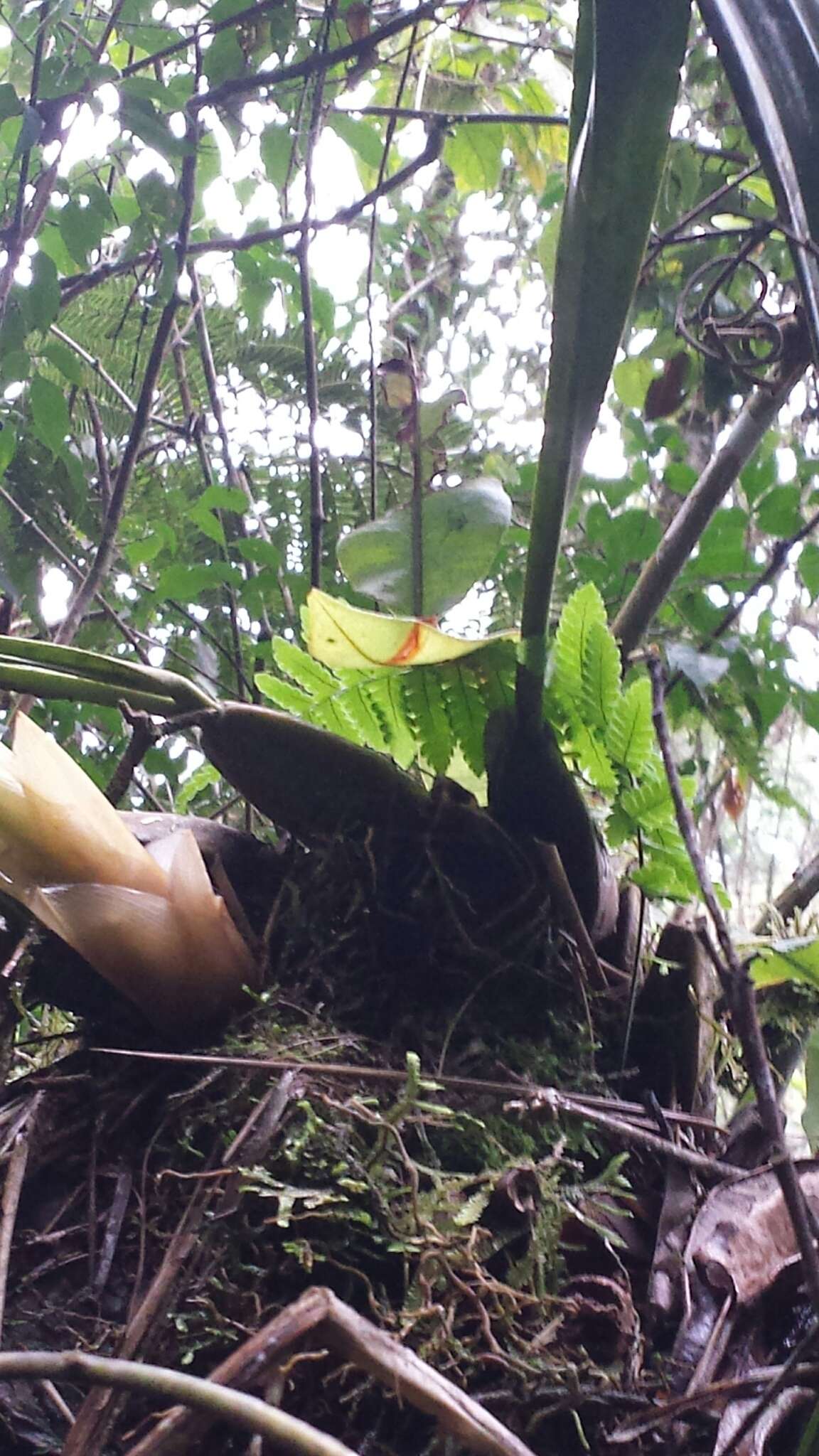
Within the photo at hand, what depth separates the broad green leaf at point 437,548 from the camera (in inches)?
28.5

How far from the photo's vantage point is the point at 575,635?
642 millimetres

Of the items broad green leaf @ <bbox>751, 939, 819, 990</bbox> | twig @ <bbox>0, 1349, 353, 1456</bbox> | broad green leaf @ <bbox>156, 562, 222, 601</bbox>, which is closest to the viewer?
twig @ <bbox>0, 1349, 353, 1456</bbox>

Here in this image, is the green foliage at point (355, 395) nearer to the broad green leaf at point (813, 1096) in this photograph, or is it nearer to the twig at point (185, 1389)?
the broad green leaf at point (813, 1096)

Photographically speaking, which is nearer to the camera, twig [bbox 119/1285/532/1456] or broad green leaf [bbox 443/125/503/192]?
twig [bbox 119/1285/532/1456]

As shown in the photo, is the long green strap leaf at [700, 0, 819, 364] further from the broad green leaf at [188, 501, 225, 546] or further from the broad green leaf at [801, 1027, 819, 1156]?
the broad green leaf at [188, 501, 225, 546]

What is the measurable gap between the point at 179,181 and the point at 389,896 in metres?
0.86

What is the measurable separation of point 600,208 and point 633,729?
1.03 feet

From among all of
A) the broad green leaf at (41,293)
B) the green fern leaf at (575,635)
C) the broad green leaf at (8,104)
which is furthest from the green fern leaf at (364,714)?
the broad green leaf at (8,104)

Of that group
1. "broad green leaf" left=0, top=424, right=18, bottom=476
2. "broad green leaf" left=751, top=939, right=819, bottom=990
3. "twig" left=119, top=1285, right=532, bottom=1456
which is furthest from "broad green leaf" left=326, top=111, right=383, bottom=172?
"twig" left=119, top=1285, right=532, bottom=1456

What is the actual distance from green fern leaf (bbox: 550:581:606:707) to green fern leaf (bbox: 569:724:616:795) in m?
0.03

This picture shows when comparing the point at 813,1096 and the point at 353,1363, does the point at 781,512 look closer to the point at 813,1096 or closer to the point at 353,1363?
the point at 813,1096

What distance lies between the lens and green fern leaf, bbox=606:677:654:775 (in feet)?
2.07

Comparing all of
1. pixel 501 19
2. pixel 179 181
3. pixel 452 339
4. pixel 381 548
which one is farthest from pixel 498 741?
pixel 452 339

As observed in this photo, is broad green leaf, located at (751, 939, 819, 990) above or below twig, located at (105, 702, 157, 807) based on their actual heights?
below
